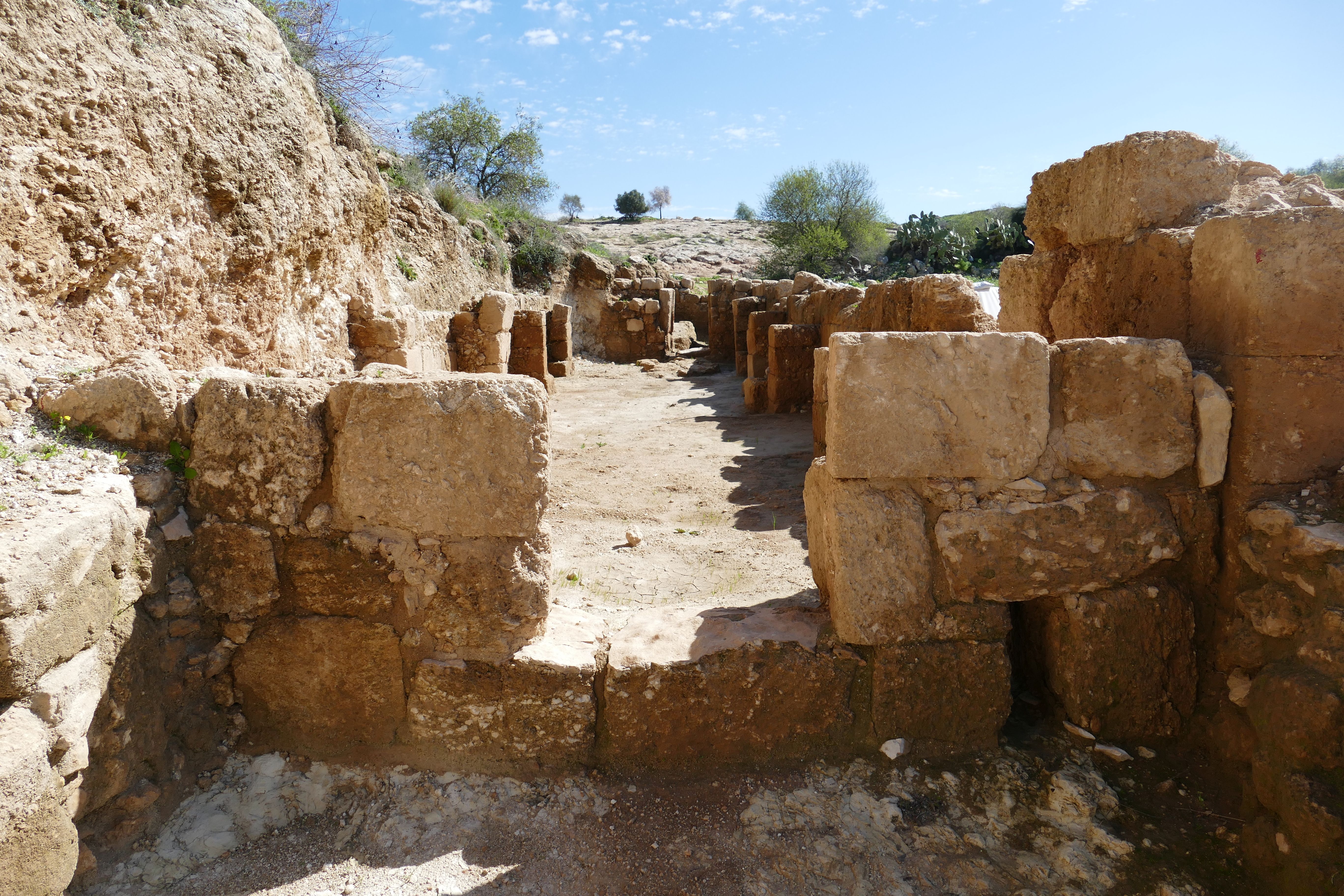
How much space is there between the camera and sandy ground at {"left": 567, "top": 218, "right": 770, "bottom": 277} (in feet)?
107

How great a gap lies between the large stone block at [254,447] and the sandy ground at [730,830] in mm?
908

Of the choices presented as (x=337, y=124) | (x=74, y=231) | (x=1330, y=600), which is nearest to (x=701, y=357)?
(x=337, y=124)

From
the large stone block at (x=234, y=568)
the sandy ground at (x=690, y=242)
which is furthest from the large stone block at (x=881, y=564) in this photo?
the sandy ground at (x=690, y=242)

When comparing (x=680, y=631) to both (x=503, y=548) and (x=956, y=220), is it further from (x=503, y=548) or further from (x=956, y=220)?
(x=956, y=220)

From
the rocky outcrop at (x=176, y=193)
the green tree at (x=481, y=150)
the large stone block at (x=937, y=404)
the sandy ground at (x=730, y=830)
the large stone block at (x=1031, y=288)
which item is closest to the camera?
the sandy ground at (x=730, y=830)

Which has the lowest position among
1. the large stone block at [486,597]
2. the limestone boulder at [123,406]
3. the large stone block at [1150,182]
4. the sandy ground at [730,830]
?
the sandy ground at [730,830]

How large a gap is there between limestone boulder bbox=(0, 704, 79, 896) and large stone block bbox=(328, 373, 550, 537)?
3.14 ft

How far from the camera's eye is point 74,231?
350cm

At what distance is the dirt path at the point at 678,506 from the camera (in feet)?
12.9

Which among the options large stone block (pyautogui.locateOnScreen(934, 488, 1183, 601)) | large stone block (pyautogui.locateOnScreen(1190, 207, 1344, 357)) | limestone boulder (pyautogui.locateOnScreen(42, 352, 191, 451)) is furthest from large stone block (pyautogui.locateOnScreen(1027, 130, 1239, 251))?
limestone boulder (pyautogui.locateOnScreen(42, 352, 191, 451))

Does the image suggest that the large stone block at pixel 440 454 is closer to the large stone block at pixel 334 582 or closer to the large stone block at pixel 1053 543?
the large stone block at pixel 334 582

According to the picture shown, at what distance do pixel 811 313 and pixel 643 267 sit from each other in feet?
42.3

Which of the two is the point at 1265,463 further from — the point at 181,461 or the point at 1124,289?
the point at 181,461

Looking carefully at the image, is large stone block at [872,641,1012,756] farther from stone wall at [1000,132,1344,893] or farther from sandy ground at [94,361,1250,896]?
stone wall at [1000,132,1344,893]
